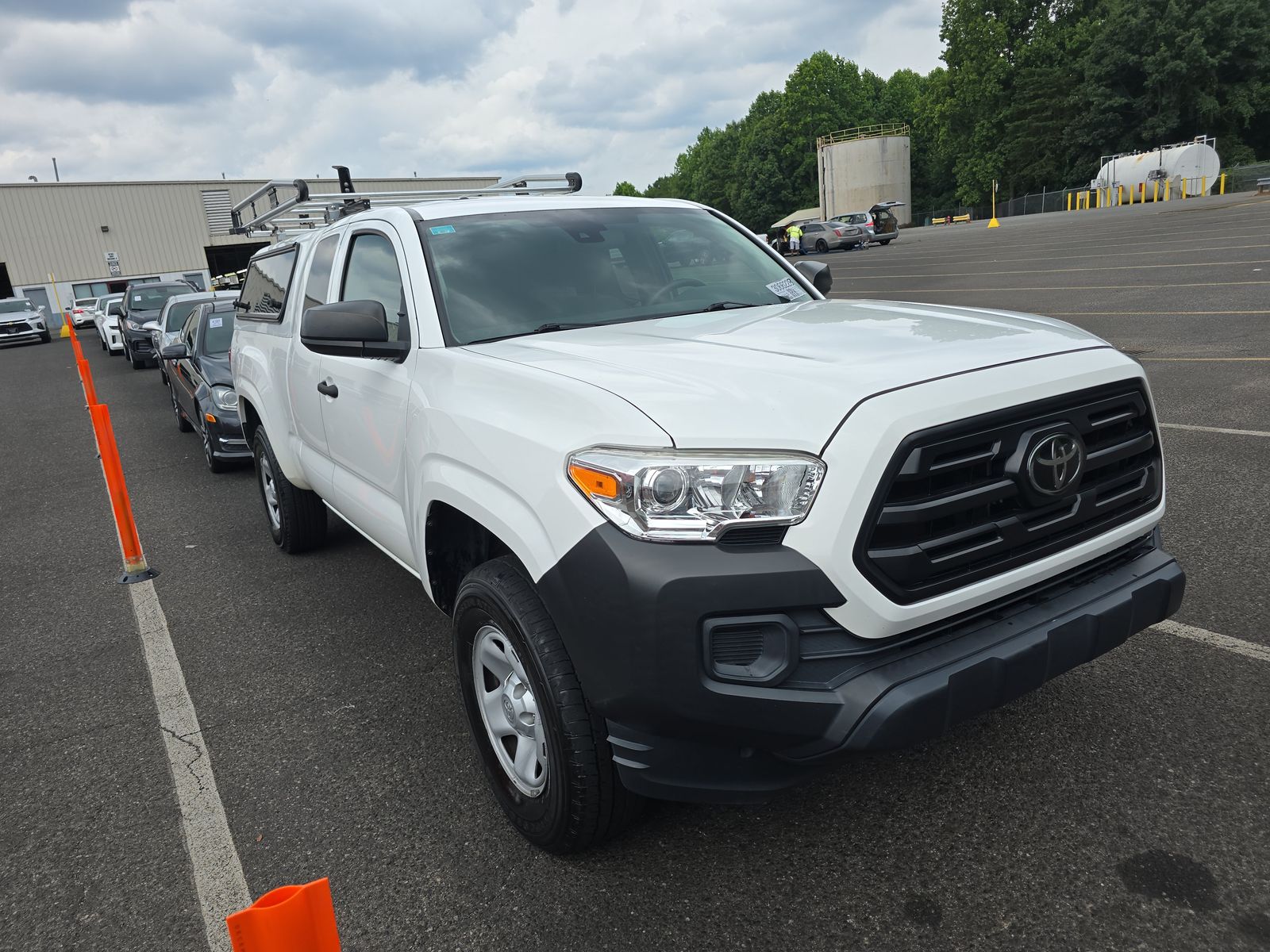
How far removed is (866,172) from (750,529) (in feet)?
253

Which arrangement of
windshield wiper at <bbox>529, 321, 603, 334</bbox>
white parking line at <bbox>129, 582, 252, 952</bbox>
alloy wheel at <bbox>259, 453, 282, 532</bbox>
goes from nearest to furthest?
white parking line at <bbox>129, 582, 252, 952</bbox> → windshield wiper at <bbox>529, 321, 603, 334</bbox> → alloy wheel at <bbox>259, 453, 282, 532</bbox>

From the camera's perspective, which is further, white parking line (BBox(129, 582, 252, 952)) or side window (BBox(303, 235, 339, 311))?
side window (BBox(303, 235, 339, 311))

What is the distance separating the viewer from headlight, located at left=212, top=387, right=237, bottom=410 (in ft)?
26.9

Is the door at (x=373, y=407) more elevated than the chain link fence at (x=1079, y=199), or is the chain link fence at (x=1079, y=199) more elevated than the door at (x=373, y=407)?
the chain link fence at (x=1079, y=199)

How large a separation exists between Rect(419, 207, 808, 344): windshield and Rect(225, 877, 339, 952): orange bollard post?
2.23 meters

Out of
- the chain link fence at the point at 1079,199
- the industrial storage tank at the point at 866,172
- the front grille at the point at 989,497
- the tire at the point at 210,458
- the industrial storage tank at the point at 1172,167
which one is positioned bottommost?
the tire at the point at 210,458

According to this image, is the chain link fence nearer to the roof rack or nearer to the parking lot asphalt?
the roof rack

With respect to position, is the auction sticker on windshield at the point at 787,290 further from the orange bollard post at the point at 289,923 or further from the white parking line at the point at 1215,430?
the white parking line at the point at 1215,430

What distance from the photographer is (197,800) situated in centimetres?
320

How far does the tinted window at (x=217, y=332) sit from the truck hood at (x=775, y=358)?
23.6ft

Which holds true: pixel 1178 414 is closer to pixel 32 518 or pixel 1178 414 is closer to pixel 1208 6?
pixel 32 518

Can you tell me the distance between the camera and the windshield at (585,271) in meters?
3.47

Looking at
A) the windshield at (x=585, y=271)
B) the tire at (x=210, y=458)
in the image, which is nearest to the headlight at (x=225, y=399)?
the tire at (x=210, y=458)

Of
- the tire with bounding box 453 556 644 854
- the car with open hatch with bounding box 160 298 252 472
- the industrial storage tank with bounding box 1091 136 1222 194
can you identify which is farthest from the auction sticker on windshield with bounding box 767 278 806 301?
the industrial storage tank with bounding box 1091 136 1222 194
